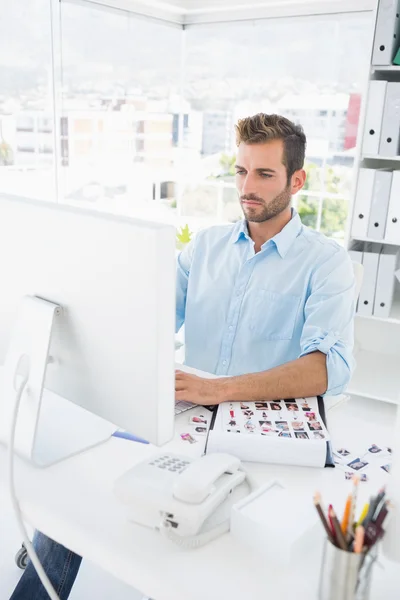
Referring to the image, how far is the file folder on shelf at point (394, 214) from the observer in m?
2.65

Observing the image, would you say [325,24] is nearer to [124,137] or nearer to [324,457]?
[124,137]

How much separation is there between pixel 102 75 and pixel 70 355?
2.84 meters

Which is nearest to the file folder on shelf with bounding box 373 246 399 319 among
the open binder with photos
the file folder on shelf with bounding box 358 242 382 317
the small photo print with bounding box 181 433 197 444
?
the file folder on shelf with bounding box 358 242 382 317

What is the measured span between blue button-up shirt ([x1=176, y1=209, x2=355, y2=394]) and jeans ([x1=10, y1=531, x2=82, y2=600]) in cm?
70

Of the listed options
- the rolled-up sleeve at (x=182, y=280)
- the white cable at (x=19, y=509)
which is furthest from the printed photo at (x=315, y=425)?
the rolled-up sleeve at (x=182, y=280)

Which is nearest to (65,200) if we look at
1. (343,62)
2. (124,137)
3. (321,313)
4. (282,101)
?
(124,137)

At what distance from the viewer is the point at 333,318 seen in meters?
1.48

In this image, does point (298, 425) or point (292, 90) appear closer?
point (298, 425)

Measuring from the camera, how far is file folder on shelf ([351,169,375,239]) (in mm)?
2707

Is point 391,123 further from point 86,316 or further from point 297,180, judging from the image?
point 86,316

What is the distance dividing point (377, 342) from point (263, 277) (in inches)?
68.3

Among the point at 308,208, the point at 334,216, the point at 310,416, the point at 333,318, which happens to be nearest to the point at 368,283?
the point at 334,216

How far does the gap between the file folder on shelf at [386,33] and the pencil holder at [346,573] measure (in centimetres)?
243

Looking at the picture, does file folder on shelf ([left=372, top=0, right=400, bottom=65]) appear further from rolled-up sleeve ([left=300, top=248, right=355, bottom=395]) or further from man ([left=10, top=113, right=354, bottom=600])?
rolled-up sleeve ([left=300, top=248, right=355, bottom=395])
